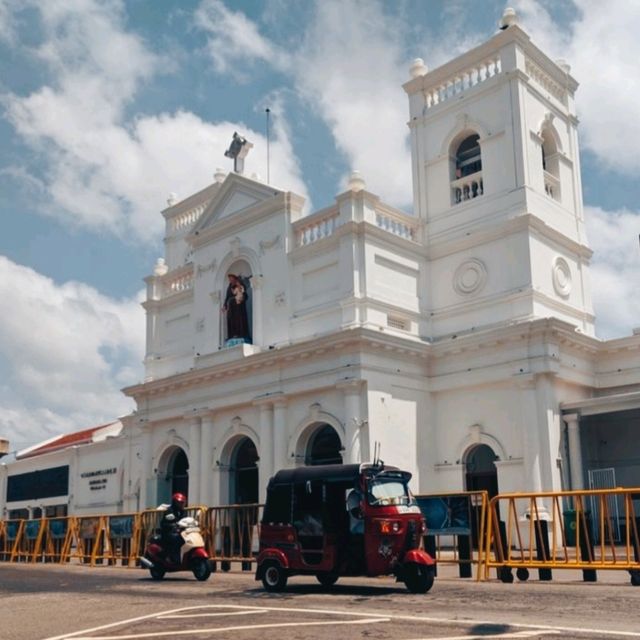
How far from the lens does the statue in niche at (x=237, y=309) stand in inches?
1208

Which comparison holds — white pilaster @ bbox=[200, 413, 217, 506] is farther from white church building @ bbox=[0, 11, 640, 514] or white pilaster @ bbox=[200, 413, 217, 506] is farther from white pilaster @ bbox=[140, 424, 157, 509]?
white pilaster @ bbox=[140, 424, 157, 509]

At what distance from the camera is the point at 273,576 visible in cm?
1506

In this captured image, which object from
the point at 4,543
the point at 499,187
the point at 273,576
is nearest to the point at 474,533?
the point at 273,576

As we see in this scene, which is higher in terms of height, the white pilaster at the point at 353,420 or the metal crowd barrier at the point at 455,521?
the white pilaster at the point at 353,420

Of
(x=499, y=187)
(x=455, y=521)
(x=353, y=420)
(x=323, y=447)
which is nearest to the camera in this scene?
(x=455, y=521)

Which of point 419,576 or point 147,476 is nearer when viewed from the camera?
point 419,576

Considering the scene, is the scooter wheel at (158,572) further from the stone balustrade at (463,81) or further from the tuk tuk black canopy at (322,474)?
the stone balustrade at (463,81)

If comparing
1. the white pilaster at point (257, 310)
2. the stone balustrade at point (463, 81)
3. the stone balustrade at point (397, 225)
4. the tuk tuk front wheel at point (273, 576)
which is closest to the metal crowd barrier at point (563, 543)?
the tuk tuk front wheel at point (273, 576)

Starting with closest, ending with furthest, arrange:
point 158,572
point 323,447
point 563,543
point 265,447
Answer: point 563,543, point 158,572, point 323,447, point 265,447

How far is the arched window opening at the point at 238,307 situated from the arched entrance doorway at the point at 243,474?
3.72 m

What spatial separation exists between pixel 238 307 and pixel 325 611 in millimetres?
20315

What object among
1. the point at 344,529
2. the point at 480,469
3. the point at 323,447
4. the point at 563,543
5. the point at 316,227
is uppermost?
the point at 316,227

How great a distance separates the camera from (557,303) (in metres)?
27.3

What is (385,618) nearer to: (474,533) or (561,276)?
(474,533)
